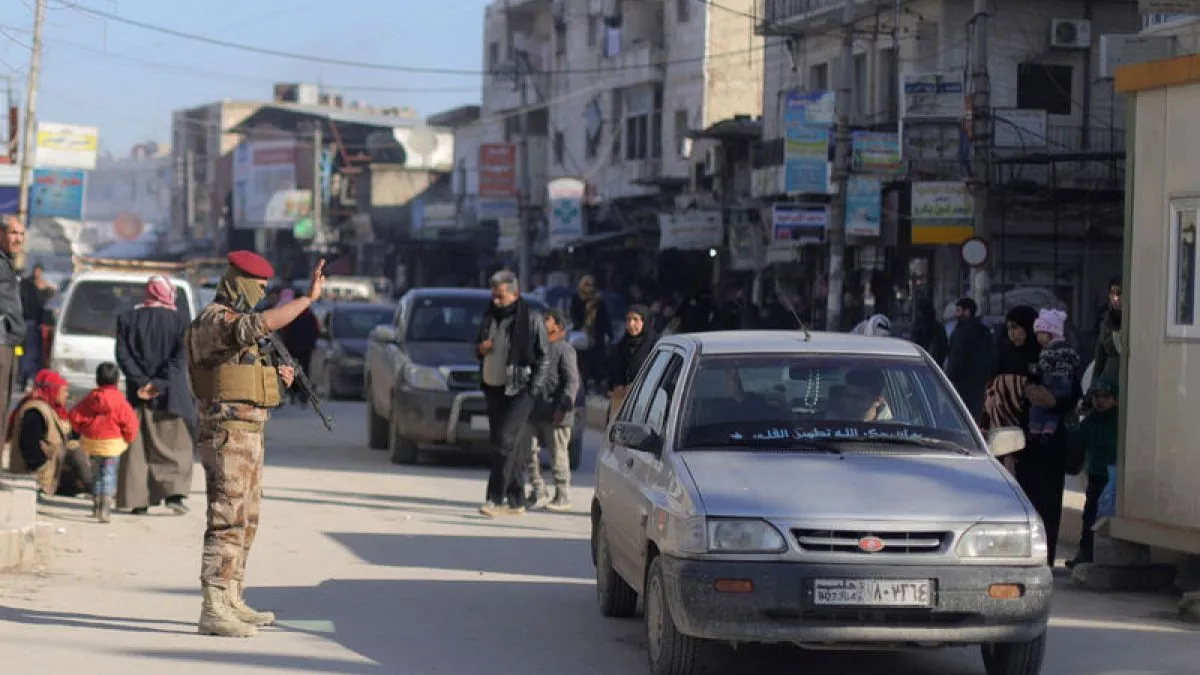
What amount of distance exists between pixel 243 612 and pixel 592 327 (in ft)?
56.7

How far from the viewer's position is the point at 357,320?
108 feet

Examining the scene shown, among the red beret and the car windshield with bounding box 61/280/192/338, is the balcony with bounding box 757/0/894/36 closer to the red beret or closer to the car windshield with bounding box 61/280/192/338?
the car windshield with bounding box 61/280/192/338

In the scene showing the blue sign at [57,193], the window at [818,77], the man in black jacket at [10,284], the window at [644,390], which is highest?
the window at [818,77]

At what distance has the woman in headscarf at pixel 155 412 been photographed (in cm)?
1485

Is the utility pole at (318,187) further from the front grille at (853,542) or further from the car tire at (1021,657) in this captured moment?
the front grille at (853,542)

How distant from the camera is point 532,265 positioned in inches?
2286

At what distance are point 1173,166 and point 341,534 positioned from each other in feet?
21.1

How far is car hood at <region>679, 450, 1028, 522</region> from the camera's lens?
7973 mm

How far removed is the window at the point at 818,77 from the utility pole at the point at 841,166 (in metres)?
8.10

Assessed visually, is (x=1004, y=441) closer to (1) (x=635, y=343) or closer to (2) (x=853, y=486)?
(2) (x=853, y=486)

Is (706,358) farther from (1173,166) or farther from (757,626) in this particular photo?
(1173,166)

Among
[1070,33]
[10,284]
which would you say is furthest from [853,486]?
[1070,33]

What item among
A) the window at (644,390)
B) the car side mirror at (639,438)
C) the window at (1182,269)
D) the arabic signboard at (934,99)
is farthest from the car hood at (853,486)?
the arabic signboard at (934,99)

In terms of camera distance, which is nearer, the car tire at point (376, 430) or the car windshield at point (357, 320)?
the car tire at point (376, 430)
